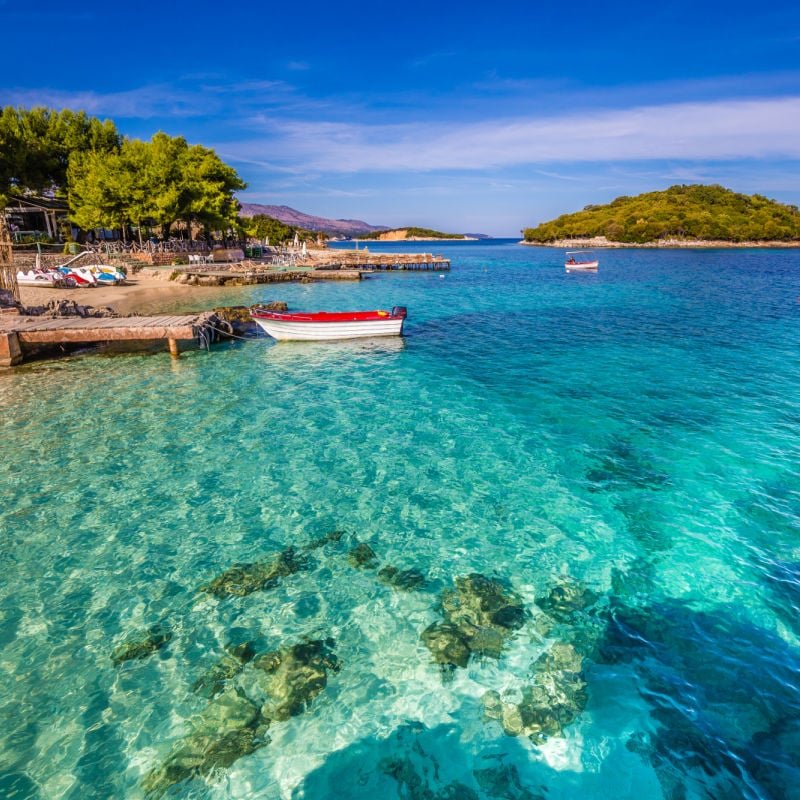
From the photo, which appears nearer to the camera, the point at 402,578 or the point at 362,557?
the point at 402,578

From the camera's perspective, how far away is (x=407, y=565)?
7945mm

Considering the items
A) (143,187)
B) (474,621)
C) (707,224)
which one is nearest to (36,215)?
(143,187)

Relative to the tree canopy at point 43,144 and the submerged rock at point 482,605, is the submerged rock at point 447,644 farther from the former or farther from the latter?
the tree canopy at point 43,144

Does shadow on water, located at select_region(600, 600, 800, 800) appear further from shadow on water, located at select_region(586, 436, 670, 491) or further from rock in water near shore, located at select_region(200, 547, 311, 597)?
rock in water near shore, located at select_region(200, 547, 311, 597)

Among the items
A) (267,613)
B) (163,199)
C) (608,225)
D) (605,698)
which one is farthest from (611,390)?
(608,225)

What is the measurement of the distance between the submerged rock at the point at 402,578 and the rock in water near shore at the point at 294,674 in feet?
4.66

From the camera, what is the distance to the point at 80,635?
6.52 meters

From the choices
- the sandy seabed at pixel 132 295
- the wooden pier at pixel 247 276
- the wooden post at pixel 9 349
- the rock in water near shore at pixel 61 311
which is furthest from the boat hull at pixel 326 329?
the wooden pier at pixel 247 276

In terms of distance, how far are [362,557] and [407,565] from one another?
0.81 metres

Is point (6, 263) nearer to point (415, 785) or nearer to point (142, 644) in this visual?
point (142, 644)

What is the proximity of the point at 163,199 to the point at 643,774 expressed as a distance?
5727 centimetres

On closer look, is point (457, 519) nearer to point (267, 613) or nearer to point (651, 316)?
point (267, 613)

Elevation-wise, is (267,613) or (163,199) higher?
(163,199)

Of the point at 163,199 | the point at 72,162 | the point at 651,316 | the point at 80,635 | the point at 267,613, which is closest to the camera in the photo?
the point at 80,635
